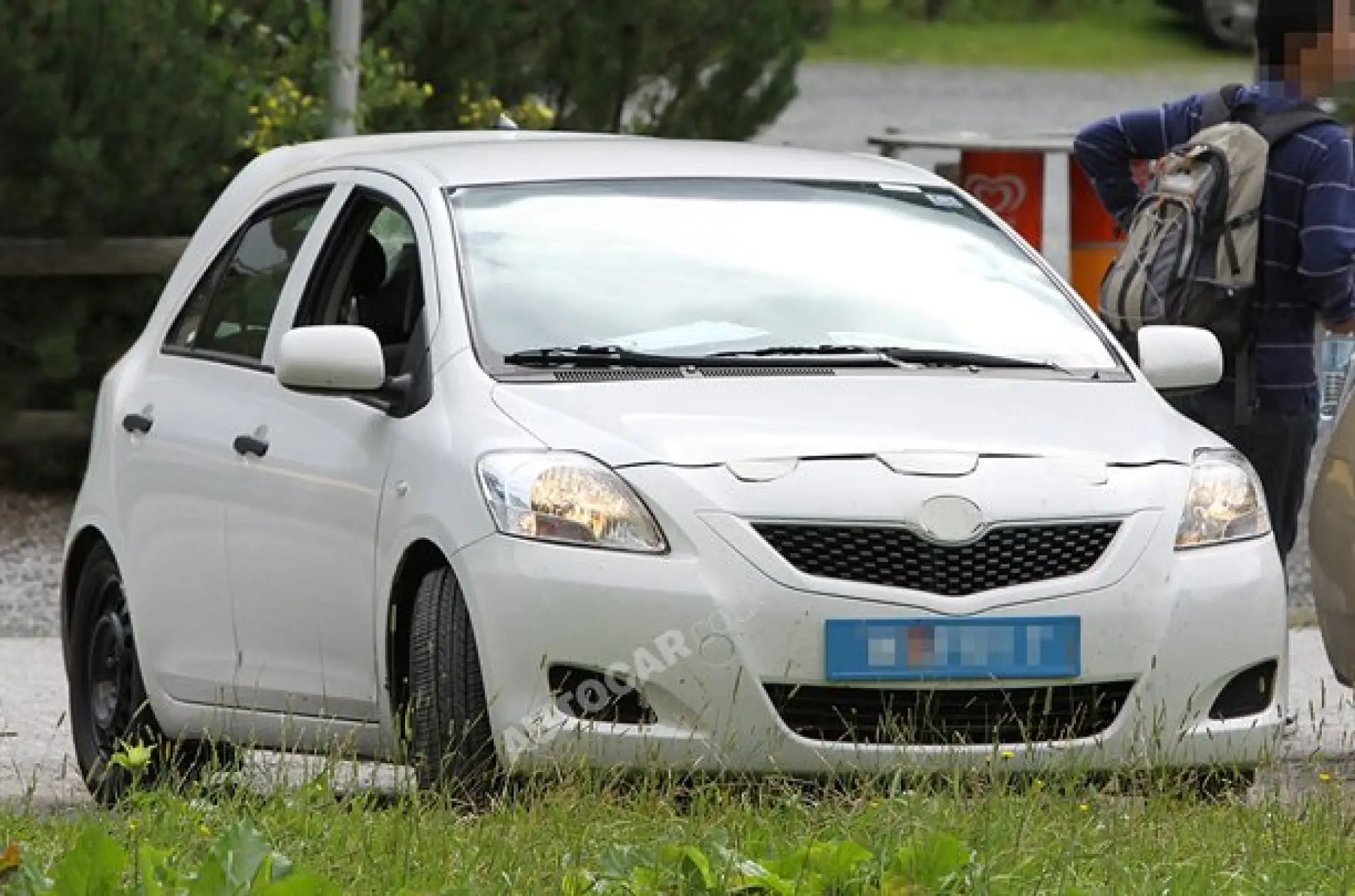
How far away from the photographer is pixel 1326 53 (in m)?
8.32

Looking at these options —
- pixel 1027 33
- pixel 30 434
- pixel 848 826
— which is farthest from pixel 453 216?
pixel 1027 33

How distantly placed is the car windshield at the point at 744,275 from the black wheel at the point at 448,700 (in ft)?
2.26

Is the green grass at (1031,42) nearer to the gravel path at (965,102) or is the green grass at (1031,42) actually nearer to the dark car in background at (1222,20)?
the dark car in background at (1222,20)

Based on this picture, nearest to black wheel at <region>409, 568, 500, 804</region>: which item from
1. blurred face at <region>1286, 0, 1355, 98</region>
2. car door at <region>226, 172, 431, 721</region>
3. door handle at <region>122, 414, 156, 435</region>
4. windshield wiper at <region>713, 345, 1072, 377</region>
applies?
car door at <region>226, 172, 431, 721</region>

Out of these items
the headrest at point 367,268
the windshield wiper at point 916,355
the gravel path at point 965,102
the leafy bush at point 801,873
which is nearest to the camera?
the leafy bush at point 801,873

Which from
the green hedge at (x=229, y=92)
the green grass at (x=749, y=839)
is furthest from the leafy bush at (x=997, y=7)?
the green grass at (x=749, y=839)

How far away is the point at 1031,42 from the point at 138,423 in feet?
106

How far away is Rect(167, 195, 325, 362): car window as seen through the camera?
774 cm

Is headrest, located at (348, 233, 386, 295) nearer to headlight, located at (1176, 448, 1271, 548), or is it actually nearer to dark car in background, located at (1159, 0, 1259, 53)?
headlight, located at (1176, 448, 1271, 548)

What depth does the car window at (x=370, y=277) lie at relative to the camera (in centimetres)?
736

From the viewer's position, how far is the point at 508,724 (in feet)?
20.1

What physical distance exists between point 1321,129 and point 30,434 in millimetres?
6316

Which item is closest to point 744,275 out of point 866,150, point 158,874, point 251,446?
point 251,446

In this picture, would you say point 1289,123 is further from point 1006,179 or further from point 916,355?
point 1006,179
